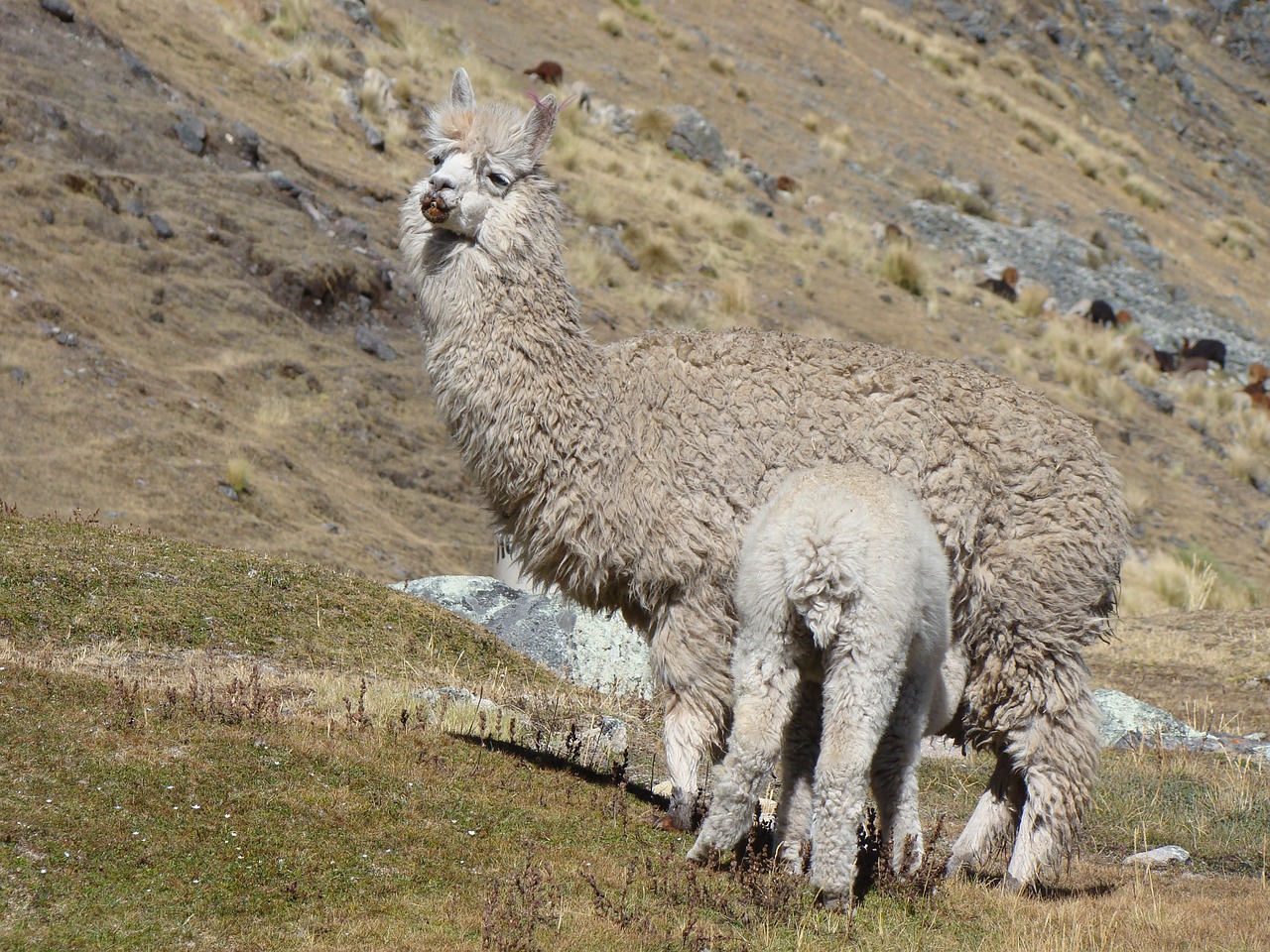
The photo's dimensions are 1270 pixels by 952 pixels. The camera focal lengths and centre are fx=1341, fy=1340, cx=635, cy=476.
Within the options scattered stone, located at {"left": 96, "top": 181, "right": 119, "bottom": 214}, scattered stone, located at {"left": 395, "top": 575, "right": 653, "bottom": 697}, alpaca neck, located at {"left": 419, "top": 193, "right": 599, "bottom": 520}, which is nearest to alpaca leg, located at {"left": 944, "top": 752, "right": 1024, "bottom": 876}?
alpaca neck, located at {"left": 419, "top": 193, "right": 599, "bottom": 520}

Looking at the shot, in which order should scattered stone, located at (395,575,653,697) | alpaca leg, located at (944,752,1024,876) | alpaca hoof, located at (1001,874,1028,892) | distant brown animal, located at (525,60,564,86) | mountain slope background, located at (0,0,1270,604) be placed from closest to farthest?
alpaca hoof, located at (1001,874,1028,892)
alpaca leg, located at (944,752,1024,876)
scattered stone, located at (395,575,653,697)
mountain slope background, located at (0,0,1270,604)
distant brown animal, located at (525,60,564,86)

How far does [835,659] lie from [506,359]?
2633 millimetres

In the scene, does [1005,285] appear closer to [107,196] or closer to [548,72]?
[548,72]

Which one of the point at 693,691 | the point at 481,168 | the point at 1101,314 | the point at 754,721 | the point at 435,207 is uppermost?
the point at 481,168

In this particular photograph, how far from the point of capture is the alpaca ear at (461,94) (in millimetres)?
7615

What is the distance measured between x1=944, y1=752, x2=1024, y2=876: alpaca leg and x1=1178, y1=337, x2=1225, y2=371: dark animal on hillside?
31190 mm

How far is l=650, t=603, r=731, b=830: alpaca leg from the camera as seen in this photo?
6438 mm

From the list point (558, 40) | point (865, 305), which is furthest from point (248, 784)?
point (558, 40)

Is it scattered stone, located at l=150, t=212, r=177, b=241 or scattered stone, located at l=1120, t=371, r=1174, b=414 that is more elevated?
scattered stone, located at l=1120, t=371, r=1174, b=414

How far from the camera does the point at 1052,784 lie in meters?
6.38

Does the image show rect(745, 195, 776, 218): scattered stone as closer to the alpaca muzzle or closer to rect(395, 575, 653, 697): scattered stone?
rect(395, 575, 653, 697): scattered stone

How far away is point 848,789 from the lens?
Result: 529 centimetres

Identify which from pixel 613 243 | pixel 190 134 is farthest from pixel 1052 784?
pixel 613 243

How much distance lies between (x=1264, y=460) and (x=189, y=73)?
948 inches
